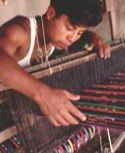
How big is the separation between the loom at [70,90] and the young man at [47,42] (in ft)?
0.34

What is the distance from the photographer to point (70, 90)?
1617 millimetres

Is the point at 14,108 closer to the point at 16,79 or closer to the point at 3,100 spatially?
the point at 3,100

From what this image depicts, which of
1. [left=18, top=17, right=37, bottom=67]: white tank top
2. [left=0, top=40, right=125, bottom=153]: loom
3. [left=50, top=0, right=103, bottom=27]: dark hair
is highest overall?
[left=50, top=0, right=103, bottom=27]: dark hair

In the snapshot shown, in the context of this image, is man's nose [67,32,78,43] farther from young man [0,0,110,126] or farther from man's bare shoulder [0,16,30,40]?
man's bare shoulder [0,16,30,40]

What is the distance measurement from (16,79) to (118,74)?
40.5 inches

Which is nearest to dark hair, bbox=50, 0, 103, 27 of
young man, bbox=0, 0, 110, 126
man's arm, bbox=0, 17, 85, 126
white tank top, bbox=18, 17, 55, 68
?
young man, bbox=0, 0, 110, 126

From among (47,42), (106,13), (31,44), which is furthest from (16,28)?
(106,13)

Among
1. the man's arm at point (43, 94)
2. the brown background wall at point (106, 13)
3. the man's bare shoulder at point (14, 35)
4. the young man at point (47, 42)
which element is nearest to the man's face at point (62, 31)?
the young man at point (47, 42)

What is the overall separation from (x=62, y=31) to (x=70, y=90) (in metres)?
0.31

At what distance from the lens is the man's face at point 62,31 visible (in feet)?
5.22

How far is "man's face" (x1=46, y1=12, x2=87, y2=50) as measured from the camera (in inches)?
62.7

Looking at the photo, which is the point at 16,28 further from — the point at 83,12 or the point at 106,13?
the point at 106,13

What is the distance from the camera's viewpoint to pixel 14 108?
4.28 ft

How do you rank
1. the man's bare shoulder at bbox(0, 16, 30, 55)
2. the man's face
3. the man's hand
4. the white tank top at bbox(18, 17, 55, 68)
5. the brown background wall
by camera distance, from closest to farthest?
the man's hand → the man's bare shoulder at bbox(0, 16, 30, 55) → the man's face → the white tank top at bbox(18, 17, 55, 68) → the brown background wall
